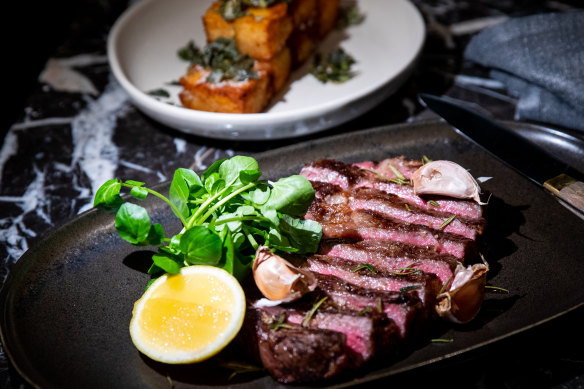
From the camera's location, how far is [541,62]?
3.60 meters

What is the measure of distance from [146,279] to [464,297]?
143 centimetres

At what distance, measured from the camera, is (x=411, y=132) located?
3137 mm

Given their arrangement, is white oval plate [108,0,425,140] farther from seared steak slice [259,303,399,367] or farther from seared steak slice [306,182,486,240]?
seared steak slice [259,303,399,367]

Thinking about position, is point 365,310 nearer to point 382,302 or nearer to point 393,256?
point 382,302

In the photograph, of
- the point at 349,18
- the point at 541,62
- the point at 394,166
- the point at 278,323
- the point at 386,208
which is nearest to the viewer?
the point at 278,323

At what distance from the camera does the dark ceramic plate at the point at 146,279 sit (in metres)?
2.05

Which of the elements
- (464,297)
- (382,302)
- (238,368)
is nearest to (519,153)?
(464,297)

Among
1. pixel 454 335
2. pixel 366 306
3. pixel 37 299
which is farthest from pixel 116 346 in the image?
pixel 454 335

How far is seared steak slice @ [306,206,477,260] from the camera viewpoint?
2.30 m

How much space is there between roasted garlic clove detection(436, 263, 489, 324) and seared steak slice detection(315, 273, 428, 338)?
0.09 meters

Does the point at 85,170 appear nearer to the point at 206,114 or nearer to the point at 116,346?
the point at 206,114

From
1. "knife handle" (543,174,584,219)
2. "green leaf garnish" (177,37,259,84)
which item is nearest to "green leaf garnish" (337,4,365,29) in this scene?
"green leaf garnish" (177,37,259,84)

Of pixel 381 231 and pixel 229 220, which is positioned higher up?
pixel 229 220

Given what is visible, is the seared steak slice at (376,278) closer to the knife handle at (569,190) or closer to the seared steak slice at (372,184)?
the seared steak slice at (372,184)
